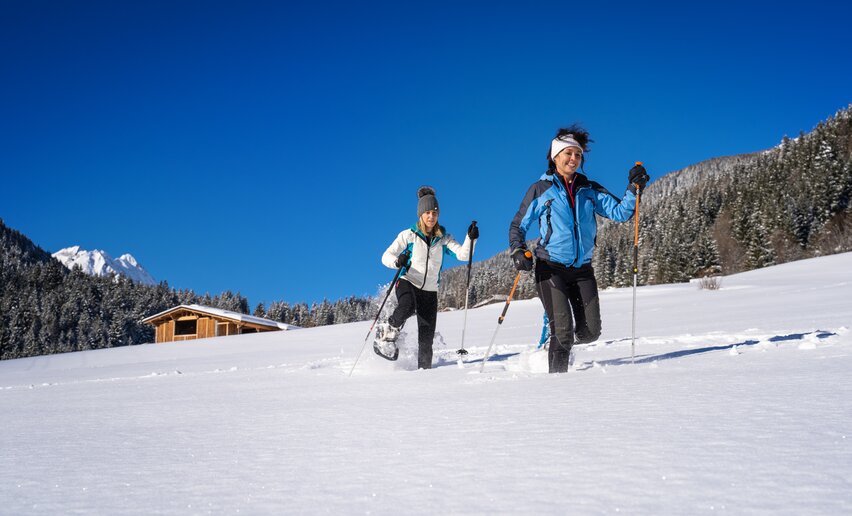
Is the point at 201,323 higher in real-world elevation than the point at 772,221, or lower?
lower

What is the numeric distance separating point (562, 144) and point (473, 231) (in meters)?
1.81

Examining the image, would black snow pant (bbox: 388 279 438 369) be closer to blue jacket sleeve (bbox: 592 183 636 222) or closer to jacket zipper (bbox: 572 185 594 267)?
jacket zipper (bbox: 572 185 594 267)

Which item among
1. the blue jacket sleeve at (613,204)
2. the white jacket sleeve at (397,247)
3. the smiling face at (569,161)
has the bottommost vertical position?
the white jacket sleeve at (397,247)

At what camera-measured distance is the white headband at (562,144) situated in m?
5.35

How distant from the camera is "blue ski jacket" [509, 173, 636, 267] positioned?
16.8ft

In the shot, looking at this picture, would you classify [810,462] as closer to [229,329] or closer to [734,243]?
[229,329]

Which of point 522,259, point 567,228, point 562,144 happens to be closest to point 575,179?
point 562,144

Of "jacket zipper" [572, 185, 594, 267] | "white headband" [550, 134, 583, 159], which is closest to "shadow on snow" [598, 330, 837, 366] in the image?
"jacket zipper" [572, 185, 594, 267]

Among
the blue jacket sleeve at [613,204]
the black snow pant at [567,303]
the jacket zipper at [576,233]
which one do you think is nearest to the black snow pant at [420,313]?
the black snow pant at [567,303]

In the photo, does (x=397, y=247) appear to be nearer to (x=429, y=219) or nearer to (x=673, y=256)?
(x=429, y=219)

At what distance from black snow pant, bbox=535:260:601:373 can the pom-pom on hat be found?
2.17 metres

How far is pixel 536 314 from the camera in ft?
62.2

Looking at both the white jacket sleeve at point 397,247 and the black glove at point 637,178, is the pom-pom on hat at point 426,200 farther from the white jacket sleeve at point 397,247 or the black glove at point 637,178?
the black glove at point 637,178

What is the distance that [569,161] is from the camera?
531 cm
